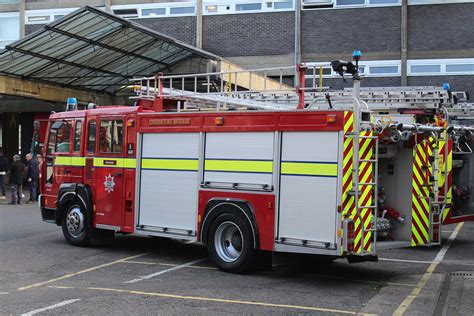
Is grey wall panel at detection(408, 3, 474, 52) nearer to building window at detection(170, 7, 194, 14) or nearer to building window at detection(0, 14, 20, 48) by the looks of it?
building window at detection(170, 7, 194, 14)

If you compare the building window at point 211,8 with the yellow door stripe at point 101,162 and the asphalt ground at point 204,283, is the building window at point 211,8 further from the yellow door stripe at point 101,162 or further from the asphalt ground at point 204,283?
the asphalt ground at point 204,283

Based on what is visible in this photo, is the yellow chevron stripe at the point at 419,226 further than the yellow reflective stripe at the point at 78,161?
No

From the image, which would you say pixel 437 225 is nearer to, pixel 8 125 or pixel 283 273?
pixel 283 273

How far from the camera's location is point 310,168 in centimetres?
815

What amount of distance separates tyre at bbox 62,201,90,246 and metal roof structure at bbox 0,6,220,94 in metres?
8.75

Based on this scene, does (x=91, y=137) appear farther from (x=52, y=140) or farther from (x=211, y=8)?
(x=211, y=8)

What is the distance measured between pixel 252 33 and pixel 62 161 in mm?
18374

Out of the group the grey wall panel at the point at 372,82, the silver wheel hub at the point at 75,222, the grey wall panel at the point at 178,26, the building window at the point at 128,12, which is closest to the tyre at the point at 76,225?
the silver wheel hub at the point at 75,222

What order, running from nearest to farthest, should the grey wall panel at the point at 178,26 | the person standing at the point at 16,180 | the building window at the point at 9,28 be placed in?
the person standing at the point at 16,180 < the grey wall panel at the point at 178,26 < the building window at the point at 9,28

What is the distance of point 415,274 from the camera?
9344mm

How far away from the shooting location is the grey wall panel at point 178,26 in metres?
29.6

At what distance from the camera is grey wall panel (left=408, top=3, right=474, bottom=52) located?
26031mm

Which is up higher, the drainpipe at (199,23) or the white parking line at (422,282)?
the drainpipe at (199,23)

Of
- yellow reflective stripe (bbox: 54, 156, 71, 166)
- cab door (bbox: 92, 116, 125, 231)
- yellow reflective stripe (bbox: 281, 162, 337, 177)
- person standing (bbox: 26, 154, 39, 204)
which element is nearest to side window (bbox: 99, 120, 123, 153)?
cab door (bbox: 92, 116, 125, 231)
